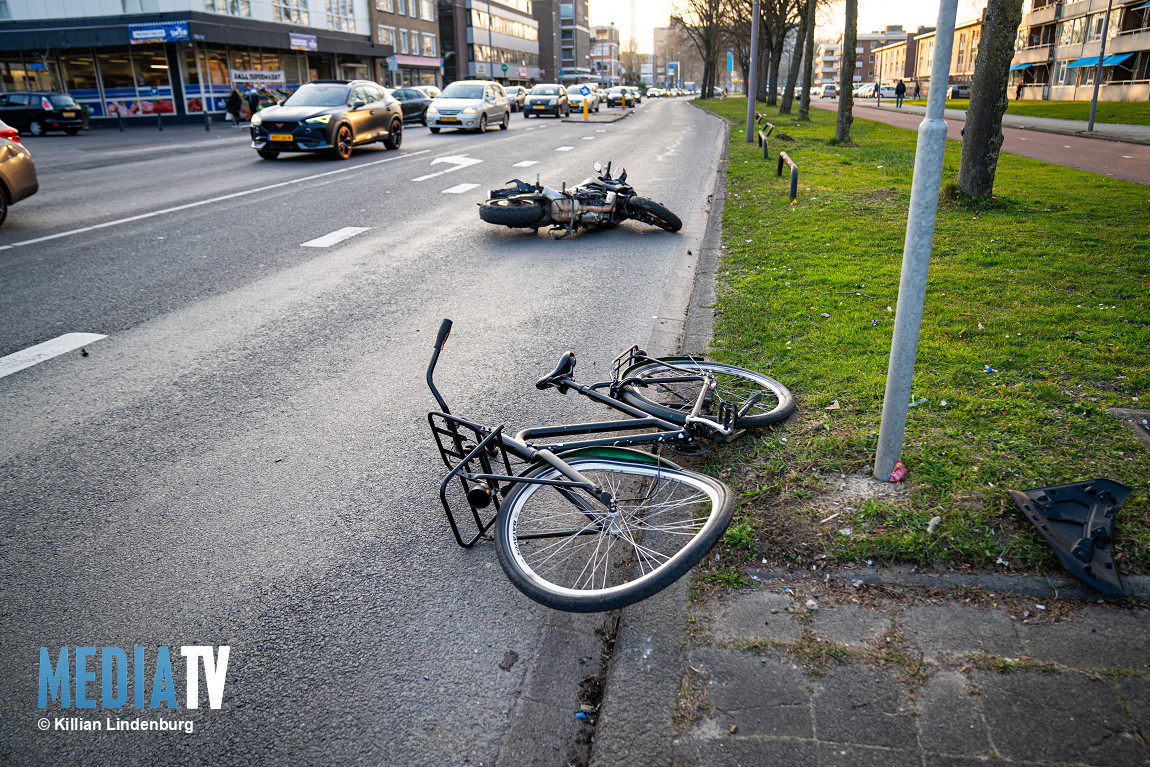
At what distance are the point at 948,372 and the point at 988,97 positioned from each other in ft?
23.7

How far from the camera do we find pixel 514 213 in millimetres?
9523

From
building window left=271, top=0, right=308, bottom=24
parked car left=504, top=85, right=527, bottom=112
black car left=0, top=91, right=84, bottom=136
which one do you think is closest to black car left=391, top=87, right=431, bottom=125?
parked car left=504, top=85, right=527, bottom=112

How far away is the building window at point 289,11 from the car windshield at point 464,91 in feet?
65.7

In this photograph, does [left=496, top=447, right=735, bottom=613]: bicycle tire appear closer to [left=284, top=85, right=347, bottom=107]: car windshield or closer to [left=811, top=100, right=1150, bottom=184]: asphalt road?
[left=811, top=100, right=1150, bottom=184]: asphalt road

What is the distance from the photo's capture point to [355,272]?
788 cm

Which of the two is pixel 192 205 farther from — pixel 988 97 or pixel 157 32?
pixel 157 32

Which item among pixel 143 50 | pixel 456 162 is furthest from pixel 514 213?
pixel 143 50

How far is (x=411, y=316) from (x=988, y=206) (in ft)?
26.4

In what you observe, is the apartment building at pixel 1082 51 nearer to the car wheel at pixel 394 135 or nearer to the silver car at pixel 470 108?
the silver car at pixel 470 108

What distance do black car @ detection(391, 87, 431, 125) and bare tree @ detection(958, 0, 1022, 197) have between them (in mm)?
30256

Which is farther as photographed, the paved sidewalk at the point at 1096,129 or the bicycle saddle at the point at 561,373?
the paved sidewalk at the point at 1096,129

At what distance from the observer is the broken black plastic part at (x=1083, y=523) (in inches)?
107

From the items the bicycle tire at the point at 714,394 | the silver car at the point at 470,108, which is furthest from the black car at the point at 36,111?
the bicycle tire at the point at 714,394

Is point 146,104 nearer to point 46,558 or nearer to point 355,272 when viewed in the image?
point 355,272
